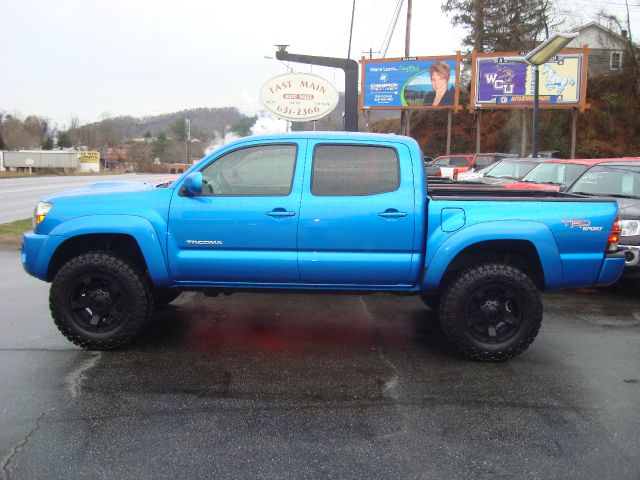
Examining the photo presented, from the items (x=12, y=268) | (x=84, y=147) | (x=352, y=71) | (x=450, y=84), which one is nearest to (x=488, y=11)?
(x=450, y=84)

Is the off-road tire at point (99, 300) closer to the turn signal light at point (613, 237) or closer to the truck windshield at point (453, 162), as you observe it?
the turn signal light at point (613, 237)

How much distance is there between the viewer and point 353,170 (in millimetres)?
4711

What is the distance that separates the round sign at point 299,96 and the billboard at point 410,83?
19.5 m

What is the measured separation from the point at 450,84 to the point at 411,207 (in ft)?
Result: 90.2

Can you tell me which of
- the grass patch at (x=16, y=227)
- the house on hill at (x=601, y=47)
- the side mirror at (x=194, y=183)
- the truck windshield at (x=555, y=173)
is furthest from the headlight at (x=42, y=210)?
the house on hill at (x=601, y=47)

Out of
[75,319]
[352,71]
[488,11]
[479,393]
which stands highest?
[488,11]

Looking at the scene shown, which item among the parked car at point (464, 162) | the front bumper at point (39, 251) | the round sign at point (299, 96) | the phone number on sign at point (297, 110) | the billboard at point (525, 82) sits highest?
the billboard at point (525, 82)

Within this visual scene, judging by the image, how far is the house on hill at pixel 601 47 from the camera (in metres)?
38.4

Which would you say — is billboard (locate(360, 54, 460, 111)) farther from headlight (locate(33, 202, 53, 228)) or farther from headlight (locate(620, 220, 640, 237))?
headlight (locate(33, 202, 53, 228))

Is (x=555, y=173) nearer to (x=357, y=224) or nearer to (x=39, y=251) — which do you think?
(x=357, y=224)

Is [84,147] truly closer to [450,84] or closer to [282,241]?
[450,84]

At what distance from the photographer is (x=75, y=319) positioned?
4770mm

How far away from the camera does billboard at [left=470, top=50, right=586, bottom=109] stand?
28.3 metres

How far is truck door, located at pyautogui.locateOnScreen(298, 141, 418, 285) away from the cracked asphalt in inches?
29.4
